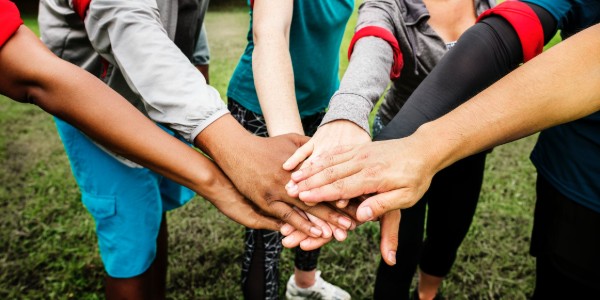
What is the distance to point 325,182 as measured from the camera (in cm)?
137

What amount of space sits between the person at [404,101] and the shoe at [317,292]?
1.71 feet

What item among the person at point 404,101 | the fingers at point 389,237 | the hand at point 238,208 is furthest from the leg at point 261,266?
the fingers at point 389,237

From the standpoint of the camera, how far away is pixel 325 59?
2102 millimetres

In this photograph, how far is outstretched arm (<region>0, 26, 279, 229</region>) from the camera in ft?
3.94

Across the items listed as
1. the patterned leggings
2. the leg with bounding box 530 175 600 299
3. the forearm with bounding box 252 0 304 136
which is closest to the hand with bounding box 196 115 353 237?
the forearm with bounding box 252 0 304 136

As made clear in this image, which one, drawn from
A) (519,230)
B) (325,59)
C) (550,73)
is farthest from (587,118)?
(519,230)

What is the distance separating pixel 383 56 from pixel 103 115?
982 mm

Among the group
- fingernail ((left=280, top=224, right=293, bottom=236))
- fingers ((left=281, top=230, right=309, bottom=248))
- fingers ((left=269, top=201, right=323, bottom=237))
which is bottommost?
fingers ((left=281, top=230, right=309, bottom=248))

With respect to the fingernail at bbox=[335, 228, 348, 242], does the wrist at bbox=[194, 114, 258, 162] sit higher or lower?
higher

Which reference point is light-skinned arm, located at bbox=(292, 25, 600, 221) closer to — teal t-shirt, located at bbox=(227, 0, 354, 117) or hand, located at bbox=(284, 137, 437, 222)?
hand, located at bbox=(284, 137, 437, 222)

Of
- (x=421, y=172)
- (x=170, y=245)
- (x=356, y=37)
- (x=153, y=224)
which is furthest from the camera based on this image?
(x=170, y=245)

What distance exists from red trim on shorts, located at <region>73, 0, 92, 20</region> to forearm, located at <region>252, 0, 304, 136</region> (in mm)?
653

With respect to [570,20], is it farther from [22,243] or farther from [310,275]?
[22,243]

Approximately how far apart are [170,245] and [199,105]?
199cm
